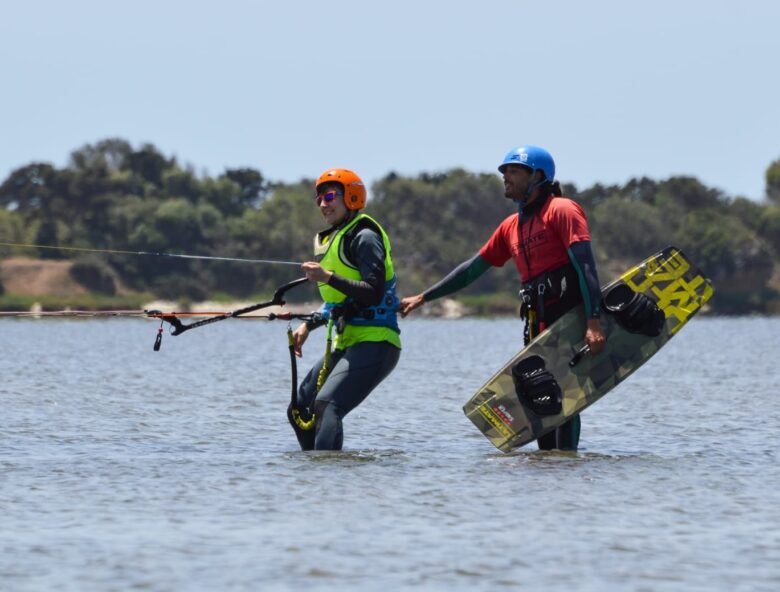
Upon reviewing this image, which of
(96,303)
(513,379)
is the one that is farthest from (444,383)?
(96,303)

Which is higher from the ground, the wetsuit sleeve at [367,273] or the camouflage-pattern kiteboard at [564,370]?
the wetsuit sleeve at [367,273]

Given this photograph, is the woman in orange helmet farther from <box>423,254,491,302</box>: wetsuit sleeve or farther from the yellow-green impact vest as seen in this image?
<box>423,254,491,302</box>: wetsuit sleeve

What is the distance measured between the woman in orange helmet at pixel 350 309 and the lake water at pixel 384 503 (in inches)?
19.6

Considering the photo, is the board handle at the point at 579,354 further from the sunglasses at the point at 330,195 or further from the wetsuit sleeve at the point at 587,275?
the sunglasses at the point at 330,195

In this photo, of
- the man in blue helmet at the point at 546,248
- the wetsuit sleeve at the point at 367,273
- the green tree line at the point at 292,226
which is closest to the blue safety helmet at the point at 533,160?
the man in blue helmet at the point at 546,248

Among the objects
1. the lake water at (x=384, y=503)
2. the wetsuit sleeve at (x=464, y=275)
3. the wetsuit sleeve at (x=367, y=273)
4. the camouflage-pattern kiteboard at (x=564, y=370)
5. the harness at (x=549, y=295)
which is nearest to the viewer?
the lake water at (x=384, y=503)

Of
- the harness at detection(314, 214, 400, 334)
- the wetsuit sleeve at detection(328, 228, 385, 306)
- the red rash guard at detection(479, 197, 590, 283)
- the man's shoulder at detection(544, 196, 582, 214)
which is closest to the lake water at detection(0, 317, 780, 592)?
the harness at detection(314, 214, 400, 334)

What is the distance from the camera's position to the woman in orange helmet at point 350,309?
Answer: 1188 cm

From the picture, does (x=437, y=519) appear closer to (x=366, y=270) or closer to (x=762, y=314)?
(x=366, y=270)

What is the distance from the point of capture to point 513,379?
41.3ft

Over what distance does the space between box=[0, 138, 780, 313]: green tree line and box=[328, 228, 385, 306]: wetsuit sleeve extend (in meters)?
114

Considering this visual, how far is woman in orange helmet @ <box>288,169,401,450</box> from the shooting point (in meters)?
11.9

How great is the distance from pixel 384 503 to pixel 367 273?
83.0 inches

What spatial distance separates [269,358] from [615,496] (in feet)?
99.4
